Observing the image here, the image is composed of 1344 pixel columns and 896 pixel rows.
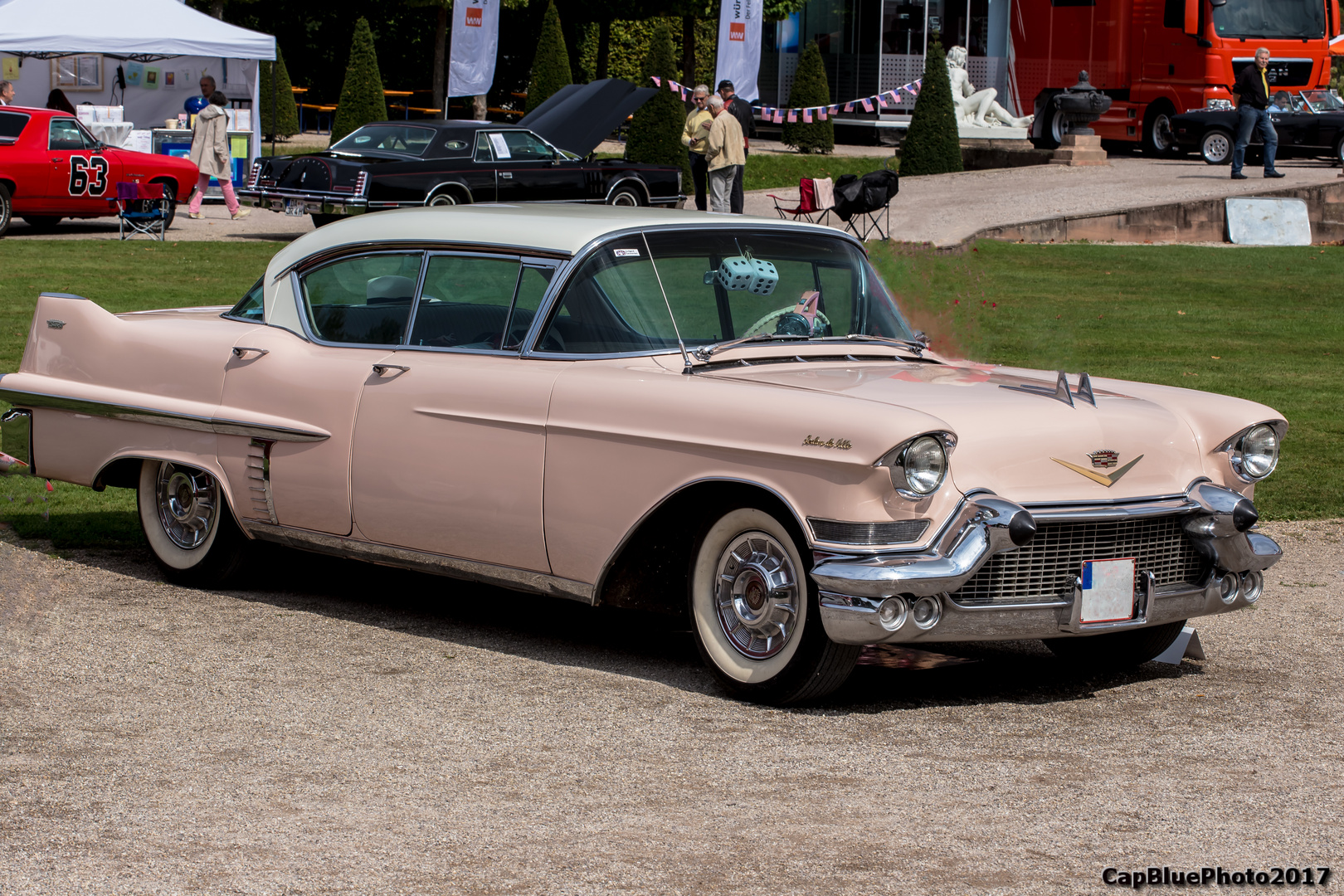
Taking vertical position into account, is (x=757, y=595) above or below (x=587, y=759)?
above

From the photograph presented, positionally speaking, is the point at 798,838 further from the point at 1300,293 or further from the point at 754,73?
the point at 754,73

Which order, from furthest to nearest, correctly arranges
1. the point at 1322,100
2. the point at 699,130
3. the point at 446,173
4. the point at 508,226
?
the point at 1322,100, the point at 699,130, the point at 446,173, the point at 508,226

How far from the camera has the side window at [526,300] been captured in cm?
561

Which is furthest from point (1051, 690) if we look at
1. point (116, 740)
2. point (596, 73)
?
point (596, 73)

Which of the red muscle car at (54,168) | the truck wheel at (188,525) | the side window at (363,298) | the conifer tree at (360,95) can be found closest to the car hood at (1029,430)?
the side window at (363,298)

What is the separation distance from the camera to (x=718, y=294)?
5.71 meters

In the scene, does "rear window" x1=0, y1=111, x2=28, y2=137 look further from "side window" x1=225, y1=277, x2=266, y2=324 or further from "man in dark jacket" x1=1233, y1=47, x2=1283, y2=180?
"man in dark jacket" x1=1233, y1=47, x2=1283, y2=180

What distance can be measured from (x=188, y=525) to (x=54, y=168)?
16279 millimetres

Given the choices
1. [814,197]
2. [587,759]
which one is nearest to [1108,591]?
[587,759]

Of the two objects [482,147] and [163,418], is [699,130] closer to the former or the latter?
[482,147]

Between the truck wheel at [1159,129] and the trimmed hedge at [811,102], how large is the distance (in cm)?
689

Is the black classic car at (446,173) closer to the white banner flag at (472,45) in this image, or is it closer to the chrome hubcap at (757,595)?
the white banner flag at (472,45)

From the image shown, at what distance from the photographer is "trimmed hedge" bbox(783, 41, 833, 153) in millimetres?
36000

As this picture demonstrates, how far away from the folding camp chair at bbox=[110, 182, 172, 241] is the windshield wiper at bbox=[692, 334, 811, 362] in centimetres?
1717
